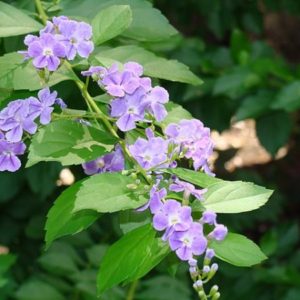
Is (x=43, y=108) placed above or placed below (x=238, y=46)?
above

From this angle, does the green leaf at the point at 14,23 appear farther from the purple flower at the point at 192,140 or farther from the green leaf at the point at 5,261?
the green leaf at the point at 5,261

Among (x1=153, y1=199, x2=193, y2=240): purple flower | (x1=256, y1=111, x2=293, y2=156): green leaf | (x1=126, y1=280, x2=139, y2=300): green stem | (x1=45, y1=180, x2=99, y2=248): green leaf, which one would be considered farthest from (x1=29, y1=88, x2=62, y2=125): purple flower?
(x1=256, y1=111, x2=293, y2=156): green leaf

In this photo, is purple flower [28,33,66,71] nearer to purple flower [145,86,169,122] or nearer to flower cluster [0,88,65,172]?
flower cluster [0,88,65,172]

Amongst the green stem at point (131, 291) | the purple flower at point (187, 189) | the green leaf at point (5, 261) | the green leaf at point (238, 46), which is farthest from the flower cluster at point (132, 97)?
the green leaf at point (238, 46)

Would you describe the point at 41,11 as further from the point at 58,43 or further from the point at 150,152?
the point at 150,152

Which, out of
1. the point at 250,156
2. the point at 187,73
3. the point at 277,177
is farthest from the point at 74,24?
the point at 250,156

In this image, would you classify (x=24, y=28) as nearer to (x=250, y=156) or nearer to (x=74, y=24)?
(x=74, y=24)

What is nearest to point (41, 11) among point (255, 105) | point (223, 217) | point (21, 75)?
point (21, 75)
